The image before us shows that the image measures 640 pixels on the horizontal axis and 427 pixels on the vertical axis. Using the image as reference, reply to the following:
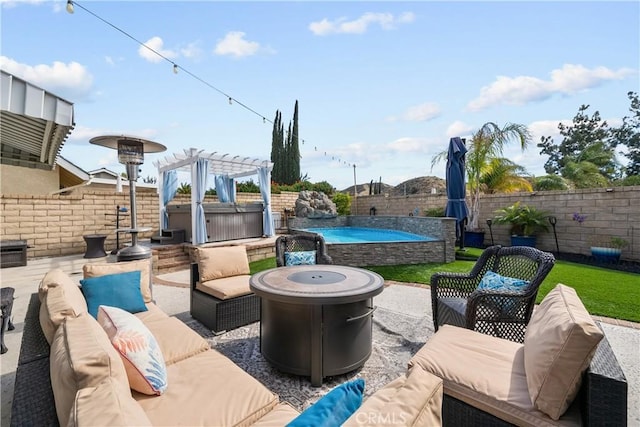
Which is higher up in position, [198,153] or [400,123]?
[400,123]

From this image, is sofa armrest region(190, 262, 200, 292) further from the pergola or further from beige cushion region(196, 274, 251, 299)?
the pergola

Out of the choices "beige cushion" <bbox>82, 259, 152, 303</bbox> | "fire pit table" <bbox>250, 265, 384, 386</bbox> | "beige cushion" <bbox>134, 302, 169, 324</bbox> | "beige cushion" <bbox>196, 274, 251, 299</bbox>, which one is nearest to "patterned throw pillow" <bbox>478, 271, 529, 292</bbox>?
"fire pit table" <bbox>250, 265, 384, 386</bbox>

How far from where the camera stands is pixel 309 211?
13.1 meters

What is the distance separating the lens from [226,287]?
352 centimetres

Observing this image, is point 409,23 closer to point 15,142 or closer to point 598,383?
point 598,383

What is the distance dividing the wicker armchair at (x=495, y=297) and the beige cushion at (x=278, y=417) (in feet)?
5.88

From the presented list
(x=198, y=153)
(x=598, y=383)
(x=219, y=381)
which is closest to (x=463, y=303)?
(x=598, y=383)

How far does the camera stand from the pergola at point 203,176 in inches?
295

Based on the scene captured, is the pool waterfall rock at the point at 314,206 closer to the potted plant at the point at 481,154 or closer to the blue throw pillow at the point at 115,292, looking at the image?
the potted plant at the point at 481,154

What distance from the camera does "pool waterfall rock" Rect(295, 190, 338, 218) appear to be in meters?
13.1

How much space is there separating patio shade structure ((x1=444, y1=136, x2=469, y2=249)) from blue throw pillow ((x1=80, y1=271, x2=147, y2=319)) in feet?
24.8

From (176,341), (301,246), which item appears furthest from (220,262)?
(176,341)

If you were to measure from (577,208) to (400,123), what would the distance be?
237 inches

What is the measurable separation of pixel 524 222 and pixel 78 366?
32.6 ft
